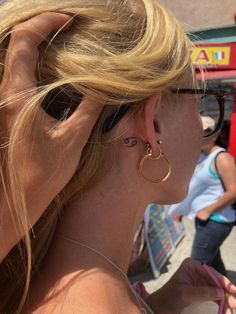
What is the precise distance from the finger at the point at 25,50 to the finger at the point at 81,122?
0.11m

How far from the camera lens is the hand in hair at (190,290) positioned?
3.78ft

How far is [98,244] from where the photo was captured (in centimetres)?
98

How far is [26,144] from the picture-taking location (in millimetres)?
775

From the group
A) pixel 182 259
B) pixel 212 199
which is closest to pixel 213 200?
pixel 212 199

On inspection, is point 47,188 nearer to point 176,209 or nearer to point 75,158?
point 75,158

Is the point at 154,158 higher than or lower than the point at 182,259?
higher

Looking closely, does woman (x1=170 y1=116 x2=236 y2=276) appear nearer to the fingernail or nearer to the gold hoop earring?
the fingernail

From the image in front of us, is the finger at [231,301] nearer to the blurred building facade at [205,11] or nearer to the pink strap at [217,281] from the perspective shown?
the pink strap at [217,281]

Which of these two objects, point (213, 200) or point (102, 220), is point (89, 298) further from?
point (213, 200)

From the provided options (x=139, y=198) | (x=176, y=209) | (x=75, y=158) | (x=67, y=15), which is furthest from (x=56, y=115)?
(x=176, y=209)

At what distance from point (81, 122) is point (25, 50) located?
183 millimetres

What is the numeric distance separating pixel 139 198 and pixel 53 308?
1.19ft

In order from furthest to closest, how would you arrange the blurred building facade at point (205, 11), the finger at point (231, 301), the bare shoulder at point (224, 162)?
the blurred building facade at point (205, 11) → the bare shoulder at point (224, 162) → the finger at point (231, 301)

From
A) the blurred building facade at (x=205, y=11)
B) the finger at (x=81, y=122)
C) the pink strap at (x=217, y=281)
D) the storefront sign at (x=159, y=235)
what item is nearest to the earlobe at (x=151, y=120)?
the finger at (x=81, y=122)
